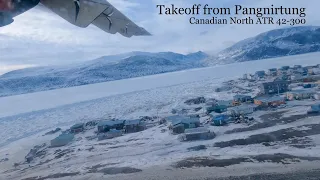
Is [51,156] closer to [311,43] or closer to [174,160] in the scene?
[174,160]

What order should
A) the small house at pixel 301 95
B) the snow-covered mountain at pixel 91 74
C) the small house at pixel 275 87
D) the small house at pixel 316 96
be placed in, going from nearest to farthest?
the small house at pixel 316 96 → the small house at pixel 301 95 → the small house at pixel 275 87 → the snow-covered mountain at pixel 91 74

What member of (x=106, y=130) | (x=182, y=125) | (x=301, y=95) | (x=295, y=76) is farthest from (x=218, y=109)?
(x=295, y=76)

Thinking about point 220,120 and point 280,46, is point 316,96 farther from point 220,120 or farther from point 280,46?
point 280,46

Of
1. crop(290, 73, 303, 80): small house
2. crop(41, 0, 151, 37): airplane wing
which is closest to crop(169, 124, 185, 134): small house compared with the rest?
crop(41, 0, 151, 37): airplane wing

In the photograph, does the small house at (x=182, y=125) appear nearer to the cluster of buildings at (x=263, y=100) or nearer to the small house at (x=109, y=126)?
the cluster of buildings at (x=263, y=100)

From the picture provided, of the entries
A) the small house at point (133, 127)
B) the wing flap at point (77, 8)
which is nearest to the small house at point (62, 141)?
the small house at point (133, 127)

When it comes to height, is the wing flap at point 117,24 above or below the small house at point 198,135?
above

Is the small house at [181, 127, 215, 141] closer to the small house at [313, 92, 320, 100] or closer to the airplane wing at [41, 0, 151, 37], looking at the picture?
the small house at [313, 92, 320, 100]

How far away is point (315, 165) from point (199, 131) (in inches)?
112

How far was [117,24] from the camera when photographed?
1355 millimetres

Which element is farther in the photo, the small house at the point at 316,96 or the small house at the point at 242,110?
the small house at the point at 316,96
